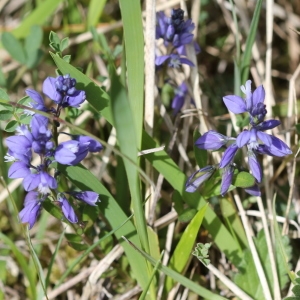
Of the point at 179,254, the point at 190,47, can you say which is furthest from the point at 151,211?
the point at 190,47

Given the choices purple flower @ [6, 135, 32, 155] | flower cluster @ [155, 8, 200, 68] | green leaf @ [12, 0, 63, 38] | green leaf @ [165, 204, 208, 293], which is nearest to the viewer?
purple flower @ [6, 135, 32, 155]

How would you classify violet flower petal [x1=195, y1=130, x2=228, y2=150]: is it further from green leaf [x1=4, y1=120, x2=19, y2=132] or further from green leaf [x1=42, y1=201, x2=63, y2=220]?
green leaf [x1=4, y1=120, x2=19, y2=132]

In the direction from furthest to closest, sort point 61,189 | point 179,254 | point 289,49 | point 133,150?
1. point 289,49
2. point 179,254
3. point 61,189
4. point 133,150

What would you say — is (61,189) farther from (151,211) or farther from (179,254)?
(179,254)

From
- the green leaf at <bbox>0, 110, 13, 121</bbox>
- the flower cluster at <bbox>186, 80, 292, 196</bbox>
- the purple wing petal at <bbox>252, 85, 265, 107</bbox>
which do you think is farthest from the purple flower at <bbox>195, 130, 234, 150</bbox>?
the green leaf at <bbox>0, 110, 13, 121</bbox>

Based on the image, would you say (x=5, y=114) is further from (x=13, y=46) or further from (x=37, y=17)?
(x=37, y=17)

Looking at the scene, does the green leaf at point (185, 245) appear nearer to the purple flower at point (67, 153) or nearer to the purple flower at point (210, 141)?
the purple flower at point (210, 141)
